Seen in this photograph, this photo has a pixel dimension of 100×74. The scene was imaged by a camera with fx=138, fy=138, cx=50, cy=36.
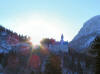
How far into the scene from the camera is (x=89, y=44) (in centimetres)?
1185

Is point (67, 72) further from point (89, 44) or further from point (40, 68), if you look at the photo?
point (89, 44)

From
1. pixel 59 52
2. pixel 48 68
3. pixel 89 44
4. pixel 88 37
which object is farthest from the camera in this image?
pixel 59 52

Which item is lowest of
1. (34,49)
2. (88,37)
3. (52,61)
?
(52,61)


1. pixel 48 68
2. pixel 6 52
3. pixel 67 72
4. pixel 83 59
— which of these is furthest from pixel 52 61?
pixel 6 52

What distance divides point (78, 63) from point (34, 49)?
538 cm

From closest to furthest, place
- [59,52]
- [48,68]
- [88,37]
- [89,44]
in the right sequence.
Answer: [89,44], [88,37], [48,68], [59,52]

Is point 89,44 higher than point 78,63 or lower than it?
higher

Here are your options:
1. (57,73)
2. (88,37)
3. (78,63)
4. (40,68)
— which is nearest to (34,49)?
(40,68)

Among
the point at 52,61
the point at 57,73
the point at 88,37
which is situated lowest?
the point at 57,73

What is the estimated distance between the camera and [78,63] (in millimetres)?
13398

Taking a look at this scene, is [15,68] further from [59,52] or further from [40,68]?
[59,52]

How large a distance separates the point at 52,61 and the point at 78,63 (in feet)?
8.86

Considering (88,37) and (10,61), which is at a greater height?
(88,37)

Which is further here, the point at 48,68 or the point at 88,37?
the point at 48,68
